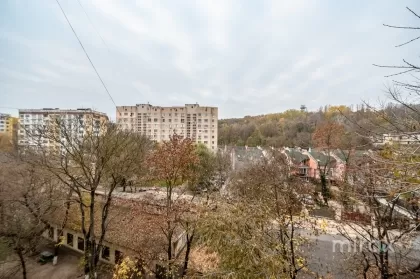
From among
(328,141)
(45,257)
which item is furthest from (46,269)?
(328,141)

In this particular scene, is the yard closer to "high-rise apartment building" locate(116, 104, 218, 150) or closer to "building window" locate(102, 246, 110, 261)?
"building window" locate(102, 246, 110, 261)

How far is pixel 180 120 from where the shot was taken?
45.7m

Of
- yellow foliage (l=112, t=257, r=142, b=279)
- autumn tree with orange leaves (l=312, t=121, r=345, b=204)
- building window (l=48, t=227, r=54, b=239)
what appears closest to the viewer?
yellow foliage (l=112, t=257, r=142, b=279)

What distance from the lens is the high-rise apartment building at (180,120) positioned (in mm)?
45250

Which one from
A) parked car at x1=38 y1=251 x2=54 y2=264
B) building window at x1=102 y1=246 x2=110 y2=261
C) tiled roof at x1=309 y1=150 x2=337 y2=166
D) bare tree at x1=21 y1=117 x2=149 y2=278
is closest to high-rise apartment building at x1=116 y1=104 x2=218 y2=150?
tiled roof at x1=309 y1=150 x2=337 y2=166

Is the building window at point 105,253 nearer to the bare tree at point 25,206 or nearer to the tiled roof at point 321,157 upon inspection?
the bare tree at point 25,206

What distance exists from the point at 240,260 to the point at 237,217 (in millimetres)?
922

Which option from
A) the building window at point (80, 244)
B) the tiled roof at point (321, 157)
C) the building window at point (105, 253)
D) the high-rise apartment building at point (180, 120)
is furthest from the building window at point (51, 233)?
the high-rise apartment building at point (180, 120)

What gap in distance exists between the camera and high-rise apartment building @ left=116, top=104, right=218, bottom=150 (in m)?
45.2

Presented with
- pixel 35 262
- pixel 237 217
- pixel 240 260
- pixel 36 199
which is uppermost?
pixel 237 217

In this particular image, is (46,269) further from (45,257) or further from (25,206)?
(25,206)

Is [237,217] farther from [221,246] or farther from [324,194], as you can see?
[324,194]

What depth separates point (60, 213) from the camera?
42.1ft

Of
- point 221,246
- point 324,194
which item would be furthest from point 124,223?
point 324,194
